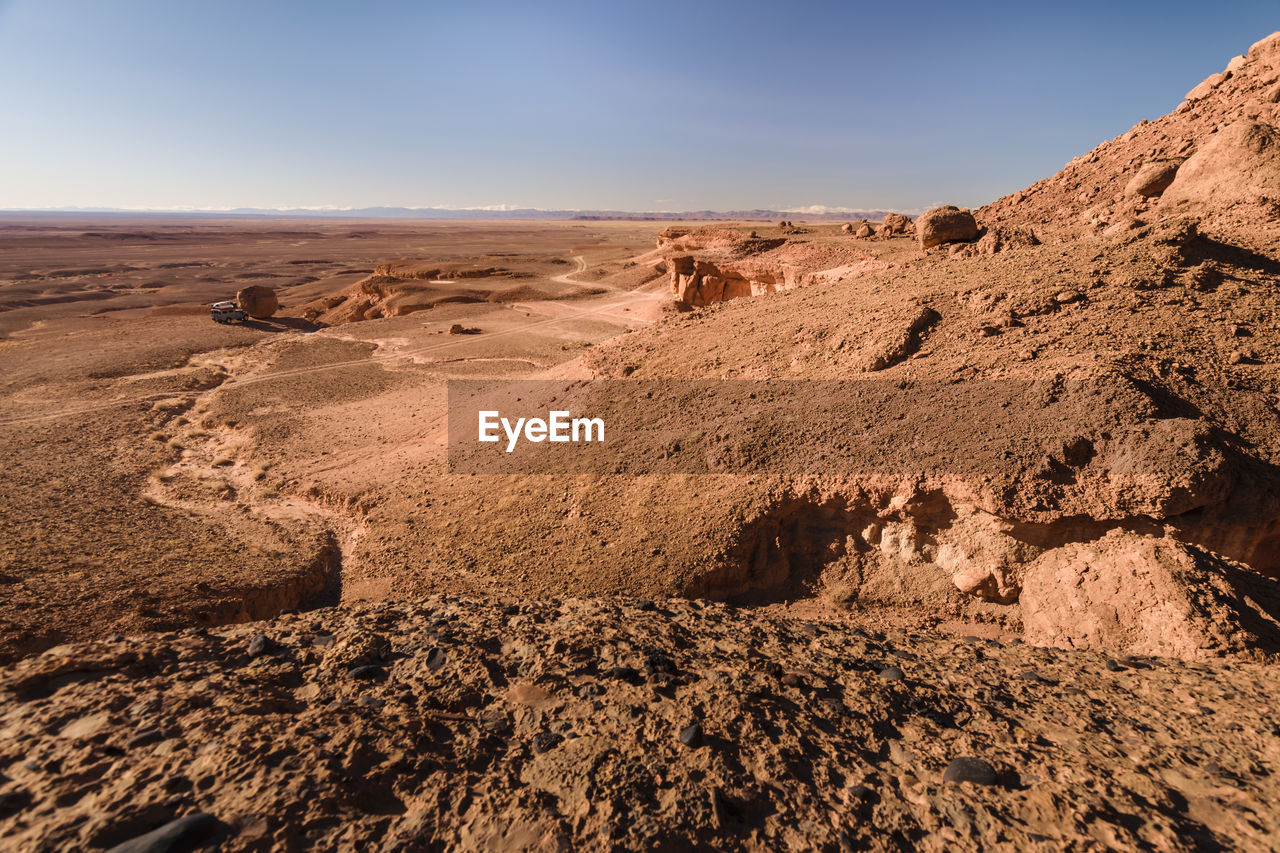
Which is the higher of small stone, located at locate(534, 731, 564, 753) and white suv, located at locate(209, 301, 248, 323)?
white suv, located at locate(209, 301, 248, 323)

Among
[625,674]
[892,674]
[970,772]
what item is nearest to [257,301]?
[625,674]

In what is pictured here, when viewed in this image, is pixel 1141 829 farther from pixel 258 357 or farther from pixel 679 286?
pixel 258 357

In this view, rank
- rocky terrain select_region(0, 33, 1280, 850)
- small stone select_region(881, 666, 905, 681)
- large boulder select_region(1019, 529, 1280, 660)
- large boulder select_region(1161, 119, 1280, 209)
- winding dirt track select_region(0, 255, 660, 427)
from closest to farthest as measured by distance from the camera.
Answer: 1. rocky terrain select_region(0, 33, 1280, 850)
2. small stone select_region(881, 666, 905, 681)
3. large boulder select_region(1019, 529, 1280, 660)
4. large boulder select_region(1161, 119, 1280, 209)
5. winding dirt track select_region(0, 255, 660, 427)

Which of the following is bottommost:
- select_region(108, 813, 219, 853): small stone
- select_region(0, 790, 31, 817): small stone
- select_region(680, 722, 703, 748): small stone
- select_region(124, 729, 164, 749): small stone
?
select_region(680, 722, 703, 748): small stone

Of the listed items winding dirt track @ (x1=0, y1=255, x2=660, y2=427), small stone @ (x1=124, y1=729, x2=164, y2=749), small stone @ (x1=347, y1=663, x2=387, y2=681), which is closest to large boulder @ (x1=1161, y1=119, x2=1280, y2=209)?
small stone @ (x1=347, y1=663, x2=387, y2=681)

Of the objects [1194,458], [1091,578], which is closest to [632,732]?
[1091,578]

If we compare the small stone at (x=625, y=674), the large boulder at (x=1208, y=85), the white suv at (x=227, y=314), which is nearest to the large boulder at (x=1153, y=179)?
the large boulder at (x=1208, y=85)

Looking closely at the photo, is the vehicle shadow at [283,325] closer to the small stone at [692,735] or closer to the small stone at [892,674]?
the small stone at [692,735]

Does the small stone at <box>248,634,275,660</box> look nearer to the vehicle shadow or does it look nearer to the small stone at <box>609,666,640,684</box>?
the small stone at <box>609,666,640,684</box>
